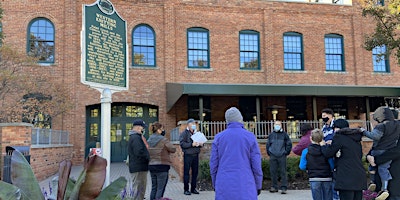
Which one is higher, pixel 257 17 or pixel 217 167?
pixel 257 17

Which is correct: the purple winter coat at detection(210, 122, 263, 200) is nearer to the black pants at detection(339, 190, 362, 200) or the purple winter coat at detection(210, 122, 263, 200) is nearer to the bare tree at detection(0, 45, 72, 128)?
the black pants at detection(339, 190, 362, 200)

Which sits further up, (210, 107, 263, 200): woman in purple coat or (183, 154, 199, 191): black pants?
(210, 107, 263, 200): woman in purple coat

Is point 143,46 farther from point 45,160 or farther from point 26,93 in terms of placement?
point 45,160

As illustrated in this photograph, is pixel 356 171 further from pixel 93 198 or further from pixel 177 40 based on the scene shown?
pixel 177 40

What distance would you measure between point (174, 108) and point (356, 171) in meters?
13.6

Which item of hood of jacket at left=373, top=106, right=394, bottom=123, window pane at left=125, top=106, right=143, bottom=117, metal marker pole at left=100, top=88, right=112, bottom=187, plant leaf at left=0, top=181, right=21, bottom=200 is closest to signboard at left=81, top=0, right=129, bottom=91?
metal marker pole at left=100, top=88, right=112, bottom=187

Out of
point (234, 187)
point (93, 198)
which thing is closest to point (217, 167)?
point (234, 187)

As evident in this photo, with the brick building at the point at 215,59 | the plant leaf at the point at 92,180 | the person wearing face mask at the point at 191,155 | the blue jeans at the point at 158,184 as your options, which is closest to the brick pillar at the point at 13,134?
the person wearing face mask at the point at 191,155

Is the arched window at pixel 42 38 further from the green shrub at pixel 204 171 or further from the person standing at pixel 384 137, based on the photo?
the person standing at pixel 384 137

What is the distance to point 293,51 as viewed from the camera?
2038cm

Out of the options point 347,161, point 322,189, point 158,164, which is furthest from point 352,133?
point 158,164

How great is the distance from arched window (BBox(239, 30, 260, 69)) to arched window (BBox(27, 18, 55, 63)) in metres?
9.81

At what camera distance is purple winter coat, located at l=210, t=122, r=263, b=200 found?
14.7 ft

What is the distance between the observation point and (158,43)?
61.3 feet
